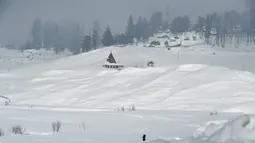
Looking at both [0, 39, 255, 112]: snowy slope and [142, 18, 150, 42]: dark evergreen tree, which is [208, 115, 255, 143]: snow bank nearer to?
[0, 39, 255, 112]: snowy slope

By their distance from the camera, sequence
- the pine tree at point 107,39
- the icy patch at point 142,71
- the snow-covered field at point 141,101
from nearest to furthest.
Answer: the snow-covered field at point 141,101 → the icy patch at point 142,71 → the pine tree at point 107,39

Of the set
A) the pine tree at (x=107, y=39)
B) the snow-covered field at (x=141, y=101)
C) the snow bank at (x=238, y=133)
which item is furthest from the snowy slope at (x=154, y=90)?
the pine tree at (x=107, y=39)

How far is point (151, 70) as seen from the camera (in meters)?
49.5

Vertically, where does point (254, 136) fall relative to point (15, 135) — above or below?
above

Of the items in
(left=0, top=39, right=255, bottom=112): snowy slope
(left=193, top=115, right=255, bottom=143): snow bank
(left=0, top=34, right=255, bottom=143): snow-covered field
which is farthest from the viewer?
(left=0, top=39, right=255, bottom=112): snowy slope

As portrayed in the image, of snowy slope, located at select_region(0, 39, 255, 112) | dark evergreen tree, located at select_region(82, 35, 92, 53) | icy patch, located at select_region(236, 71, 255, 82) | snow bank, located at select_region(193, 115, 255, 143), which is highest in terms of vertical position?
snow bank, located at select_region(193, 115, 255, 143)

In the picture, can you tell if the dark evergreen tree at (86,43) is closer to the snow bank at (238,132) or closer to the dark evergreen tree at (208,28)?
the dark evergreen tree at (208,28)

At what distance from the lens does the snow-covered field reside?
27.8 ft

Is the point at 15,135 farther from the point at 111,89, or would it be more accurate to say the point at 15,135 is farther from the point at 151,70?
the point at 151,70

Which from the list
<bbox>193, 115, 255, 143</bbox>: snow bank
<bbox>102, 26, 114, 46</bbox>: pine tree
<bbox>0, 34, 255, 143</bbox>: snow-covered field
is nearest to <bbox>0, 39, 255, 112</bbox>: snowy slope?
<bbox>0, 34, 255, 143</bbox>: snow-covered field

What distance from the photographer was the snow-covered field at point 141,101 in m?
8.48

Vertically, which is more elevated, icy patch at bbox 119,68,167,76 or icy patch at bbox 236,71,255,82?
icy patch at bbox 236,71,255,82

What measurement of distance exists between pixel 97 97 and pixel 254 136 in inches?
1245

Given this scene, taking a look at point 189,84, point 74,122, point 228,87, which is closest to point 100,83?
point 189,84
